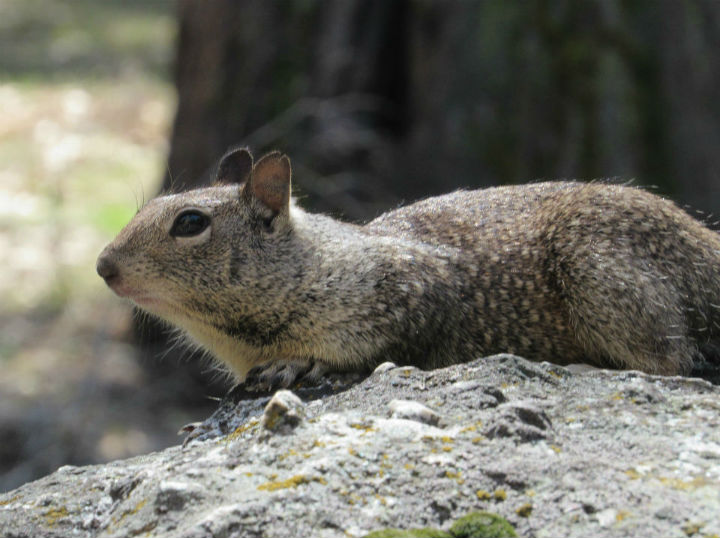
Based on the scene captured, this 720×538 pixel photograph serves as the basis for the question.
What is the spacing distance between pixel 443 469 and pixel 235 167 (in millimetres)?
2722

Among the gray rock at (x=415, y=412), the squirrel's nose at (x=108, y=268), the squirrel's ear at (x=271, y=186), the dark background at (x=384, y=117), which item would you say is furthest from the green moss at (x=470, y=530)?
the dark background at (x=384, y=117)

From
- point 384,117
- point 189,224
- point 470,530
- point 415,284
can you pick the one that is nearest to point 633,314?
point 415,284

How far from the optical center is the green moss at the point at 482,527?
2500mm

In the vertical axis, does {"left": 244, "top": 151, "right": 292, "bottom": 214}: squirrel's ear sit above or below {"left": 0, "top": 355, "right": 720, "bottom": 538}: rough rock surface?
above

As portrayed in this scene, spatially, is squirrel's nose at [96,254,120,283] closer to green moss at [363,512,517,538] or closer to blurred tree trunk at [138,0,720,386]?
green moss at [363,512,517,538]

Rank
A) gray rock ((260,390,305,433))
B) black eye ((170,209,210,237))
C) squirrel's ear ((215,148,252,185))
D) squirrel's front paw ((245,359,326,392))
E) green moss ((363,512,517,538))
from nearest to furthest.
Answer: green moss ((363,512,517,538)), gray rock ((260,390,305,433)), squirrel's front paw ((245,359,326,392)), black eye ((170,209,210,237)), squirrel's ear ((215,148,252,185))

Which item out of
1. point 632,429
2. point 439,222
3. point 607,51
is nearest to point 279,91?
point 607,51

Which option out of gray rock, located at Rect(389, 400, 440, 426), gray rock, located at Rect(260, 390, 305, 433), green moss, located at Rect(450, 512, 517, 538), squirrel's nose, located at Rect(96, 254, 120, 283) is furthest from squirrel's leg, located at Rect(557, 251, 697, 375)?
squirrel's nose, located at Rect(96, 254, 120, 283)

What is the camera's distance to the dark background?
876 centimetres

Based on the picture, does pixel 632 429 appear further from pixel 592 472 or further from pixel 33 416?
pixel 33 416

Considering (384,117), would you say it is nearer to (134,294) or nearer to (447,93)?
(447,93)

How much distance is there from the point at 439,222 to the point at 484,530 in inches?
95.5

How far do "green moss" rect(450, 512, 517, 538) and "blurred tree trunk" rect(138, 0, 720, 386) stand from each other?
635 centimetres

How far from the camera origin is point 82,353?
10.3 metres
